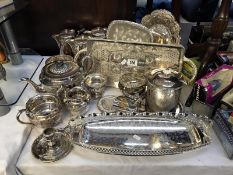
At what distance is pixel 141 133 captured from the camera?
577 millimetres

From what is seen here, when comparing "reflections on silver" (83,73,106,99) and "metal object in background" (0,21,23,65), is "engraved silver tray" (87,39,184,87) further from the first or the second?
"metal object in background" (0,21,23,65)

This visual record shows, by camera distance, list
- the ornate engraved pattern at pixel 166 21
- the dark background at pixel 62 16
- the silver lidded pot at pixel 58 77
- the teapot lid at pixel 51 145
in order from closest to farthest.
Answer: the teapot lid at pixel 51 145 → the silver lidded pot at pixel 58 77 → the ornate engraved pattern at pixel 166 21 → the dark background at pixel 62 16

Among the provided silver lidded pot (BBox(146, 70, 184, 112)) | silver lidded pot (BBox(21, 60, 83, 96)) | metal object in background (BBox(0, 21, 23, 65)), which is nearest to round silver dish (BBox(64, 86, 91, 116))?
silver lidded pot (BBox(21, 60, 83, 96))

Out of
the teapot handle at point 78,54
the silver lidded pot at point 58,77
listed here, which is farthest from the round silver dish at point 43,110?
the teapot handle at point 78,54

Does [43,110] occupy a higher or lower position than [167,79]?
lower

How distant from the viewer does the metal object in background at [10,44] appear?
2.56 feet

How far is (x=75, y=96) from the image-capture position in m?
0.65

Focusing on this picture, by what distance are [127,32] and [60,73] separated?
0.26 meters

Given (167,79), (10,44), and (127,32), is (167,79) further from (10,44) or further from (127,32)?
(10,44)

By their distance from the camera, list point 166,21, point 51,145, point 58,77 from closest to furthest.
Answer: point 51,145 < point 58,77 < point 166,21

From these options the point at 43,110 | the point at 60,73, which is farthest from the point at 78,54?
the point at 43,110

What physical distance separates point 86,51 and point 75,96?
160 mm

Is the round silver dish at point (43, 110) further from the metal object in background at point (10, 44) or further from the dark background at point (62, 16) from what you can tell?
the dark background at point (62, 16)

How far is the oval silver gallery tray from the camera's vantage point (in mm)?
529
